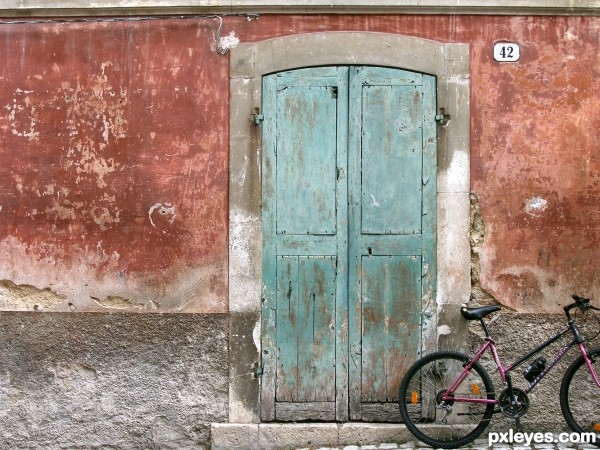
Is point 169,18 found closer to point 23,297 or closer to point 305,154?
point 305,154

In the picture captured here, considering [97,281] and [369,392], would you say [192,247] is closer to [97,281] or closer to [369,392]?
[97,281]

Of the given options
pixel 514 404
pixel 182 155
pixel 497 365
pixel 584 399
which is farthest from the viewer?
pixel 182 155

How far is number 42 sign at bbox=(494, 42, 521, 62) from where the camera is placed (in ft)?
20.2

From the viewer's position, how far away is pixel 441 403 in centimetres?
602

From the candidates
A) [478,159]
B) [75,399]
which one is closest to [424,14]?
[478,159]

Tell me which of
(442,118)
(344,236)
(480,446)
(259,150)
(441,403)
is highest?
(442,118)

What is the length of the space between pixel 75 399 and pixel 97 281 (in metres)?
0.90

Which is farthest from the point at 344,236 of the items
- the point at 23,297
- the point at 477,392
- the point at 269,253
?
the point at 23,297

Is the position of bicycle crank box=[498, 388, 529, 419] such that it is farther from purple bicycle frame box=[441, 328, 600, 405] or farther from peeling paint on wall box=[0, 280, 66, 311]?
peeling paint on wall box=[0, 280, 66, 311]

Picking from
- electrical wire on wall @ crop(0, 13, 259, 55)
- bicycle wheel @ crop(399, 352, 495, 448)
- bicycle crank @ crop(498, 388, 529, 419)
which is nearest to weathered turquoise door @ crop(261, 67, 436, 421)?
bicycle wheel @ crop(399, 352, 495, 448)

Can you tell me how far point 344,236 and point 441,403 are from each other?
1.40m

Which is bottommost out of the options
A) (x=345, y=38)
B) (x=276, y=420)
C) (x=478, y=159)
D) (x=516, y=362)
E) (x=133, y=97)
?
(x=276, y=420)

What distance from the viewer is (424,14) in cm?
620

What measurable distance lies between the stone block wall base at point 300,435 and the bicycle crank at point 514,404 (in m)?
0.73
